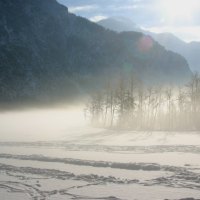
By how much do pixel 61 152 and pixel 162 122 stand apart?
60482 millimetres

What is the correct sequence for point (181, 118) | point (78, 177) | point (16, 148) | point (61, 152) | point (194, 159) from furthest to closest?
point (181, 118)
point (16, 148)
point (61, 152)
point (194, 159)
point (78, 177)

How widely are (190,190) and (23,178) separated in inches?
500

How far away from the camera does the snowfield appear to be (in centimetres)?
2756

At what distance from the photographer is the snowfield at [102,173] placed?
27.6 metres

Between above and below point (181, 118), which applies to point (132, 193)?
below

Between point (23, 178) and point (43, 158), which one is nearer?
point (23, 178)

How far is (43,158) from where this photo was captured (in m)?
42.6

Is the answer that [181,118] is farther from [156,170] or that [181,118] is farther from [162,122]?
[156,170]

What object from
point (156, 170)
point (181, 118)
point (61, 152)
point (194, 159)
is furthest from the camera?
point (181, 118)

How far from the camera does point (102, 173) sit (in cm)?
3425

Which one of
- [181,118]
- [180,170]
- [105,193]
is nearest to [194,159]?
[180,170]

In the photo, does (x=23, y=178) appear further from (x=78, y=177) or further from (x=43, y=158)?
(x=43, y=158)

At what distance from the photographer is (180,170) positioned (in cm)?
3412

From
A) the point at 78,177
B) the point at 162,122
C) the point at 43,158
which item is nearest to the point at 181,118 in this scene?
the point at 162,122
